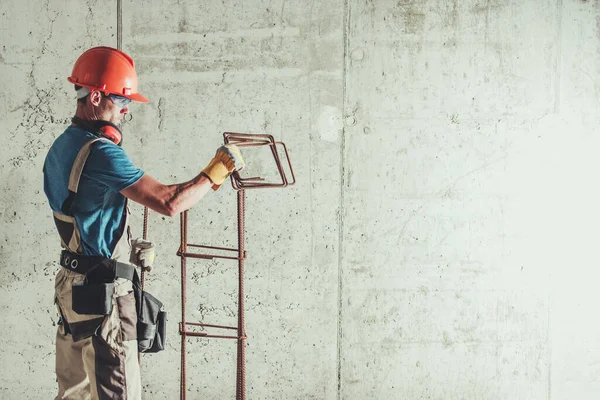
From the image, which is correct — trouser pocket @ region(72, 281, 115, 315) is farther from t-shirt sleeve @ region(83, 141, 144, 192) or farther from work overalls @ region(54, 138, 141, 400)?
t-shirt sleeve @ region(83, 141, 144, 192)

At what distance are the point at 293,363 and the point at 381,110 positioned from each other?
4.67ft

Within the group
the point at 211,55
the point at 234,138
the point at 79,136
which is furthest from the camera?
the point at 211,55

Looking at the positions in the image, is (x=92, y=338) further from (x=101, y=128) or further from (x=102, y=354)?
(x=101, y=128)

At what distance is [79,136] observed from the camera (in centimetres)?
244

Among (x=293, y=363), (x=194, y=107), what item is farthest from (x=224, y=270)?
(x=194, y=107)

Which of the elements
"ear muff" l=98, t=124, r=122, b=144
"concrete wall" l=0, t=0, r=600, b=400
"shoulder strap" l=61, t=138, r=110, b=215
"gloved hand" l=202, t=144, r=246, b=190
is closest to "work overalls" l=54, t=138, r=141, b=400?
"shoulder strap" l=61, t=138, r=110, b=215

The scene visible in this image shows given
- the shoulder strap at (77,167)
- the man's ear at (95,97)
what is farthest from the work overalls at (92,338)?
the man's ear at (95,97)

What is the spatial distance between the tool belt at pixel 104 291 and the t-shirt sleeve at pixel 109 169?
289 mm

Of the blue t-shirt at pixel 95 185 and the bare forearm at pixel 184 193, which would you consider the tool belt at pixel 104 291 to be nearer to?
the blue t-shirt at pixel 95 185

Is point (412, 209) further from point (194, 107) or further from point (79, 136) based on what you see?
point (79, 136)

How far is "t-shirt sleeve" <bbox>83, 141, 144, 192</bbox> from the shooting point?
2.37 meters

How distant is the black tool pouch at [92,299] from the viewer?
2.39m

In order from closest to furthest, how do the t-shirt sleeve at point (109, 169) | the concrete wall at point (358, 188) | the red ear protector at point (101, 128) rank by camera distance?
the t-shirt sleeve at point (109, 169) < the red ear protector at point (101, 128) < the concrete wall at point (358, 188)

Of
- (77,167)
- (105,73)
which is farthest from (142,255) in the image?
(105,73)
